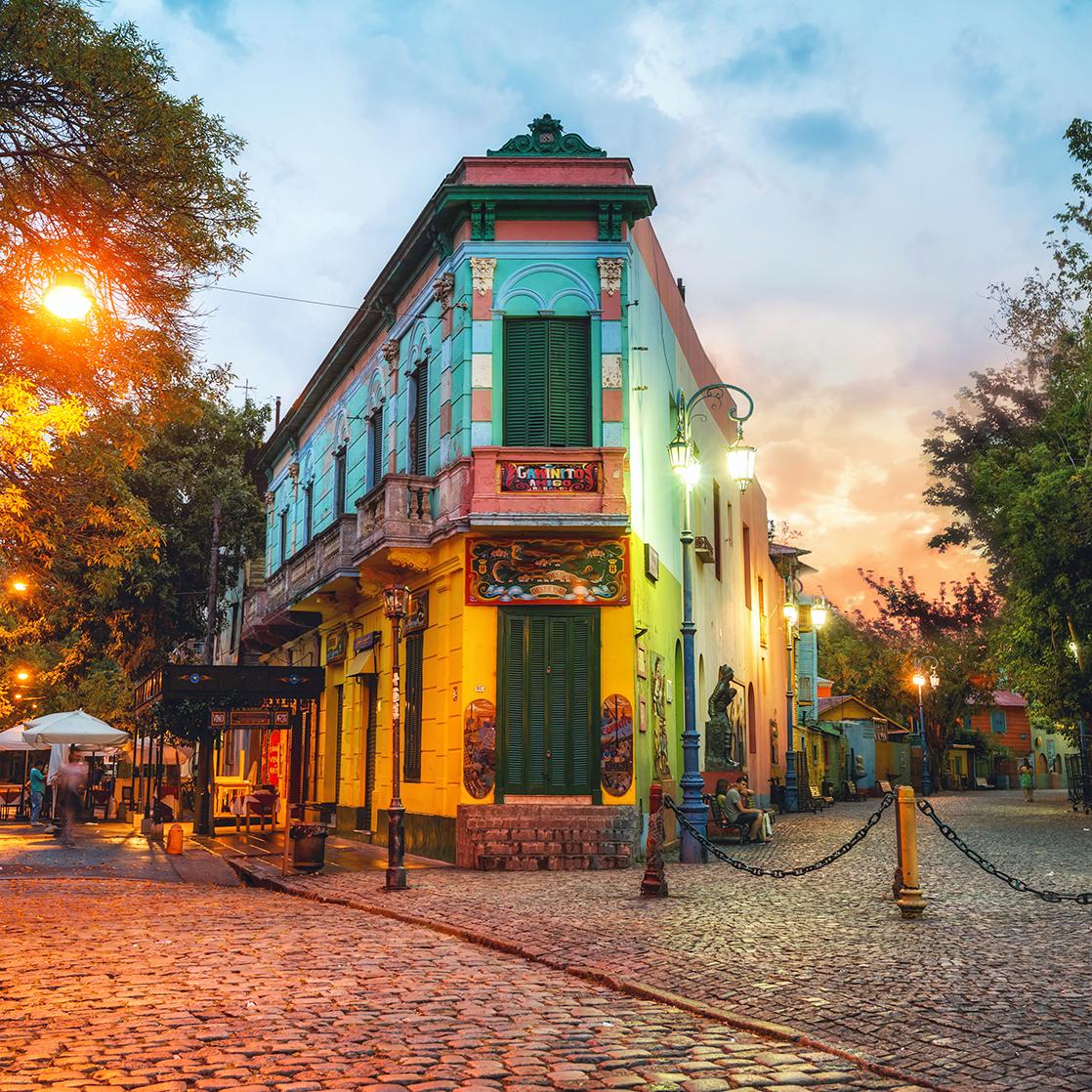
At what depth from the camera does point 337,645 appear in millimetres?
25172

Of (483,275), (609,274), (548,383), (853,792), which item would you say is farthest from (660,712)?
(853,792)

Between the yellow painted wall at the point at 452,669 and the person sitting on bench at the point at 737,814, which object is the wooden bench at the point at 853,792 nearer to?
the person sitting on bench at the point at 737,814

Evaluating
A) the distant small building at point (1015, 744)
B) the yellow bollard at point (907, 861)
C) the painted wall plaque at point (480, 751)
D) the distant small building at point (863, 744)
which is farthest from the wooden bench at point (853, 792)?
the yellow bollard at point (907, 861)

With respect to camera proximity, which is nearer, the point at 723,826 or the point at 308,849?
the point at 308,849

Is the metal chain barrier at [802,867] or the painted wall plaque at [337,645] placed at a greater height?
the painted wall plaque at [337,645]

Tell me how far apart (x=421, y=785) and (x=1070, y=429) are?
16.8m

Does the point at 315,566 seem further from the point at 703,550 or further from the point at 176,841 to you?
the point at 703,550

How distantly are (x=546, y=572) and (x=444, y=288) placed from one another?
15.9 feet

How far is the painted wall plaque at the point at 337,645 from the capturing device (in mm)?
24516

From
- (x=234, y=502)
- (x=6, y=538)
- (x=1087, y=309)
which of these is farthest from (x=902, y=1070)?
(x=234, y=502)

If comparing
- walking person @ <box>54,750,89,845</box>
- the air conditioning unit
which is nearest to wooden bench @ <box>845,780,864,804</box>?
the air conditioning unit

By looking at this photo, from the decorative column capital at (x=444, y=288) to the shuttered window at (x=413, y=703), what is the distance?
5.11 m

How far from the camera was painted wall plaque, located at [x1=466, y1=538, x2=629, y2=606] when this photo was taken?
1720cm

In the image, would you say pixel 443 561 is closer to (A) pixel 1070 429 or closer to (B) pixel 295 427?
(B) pixel 295 427
